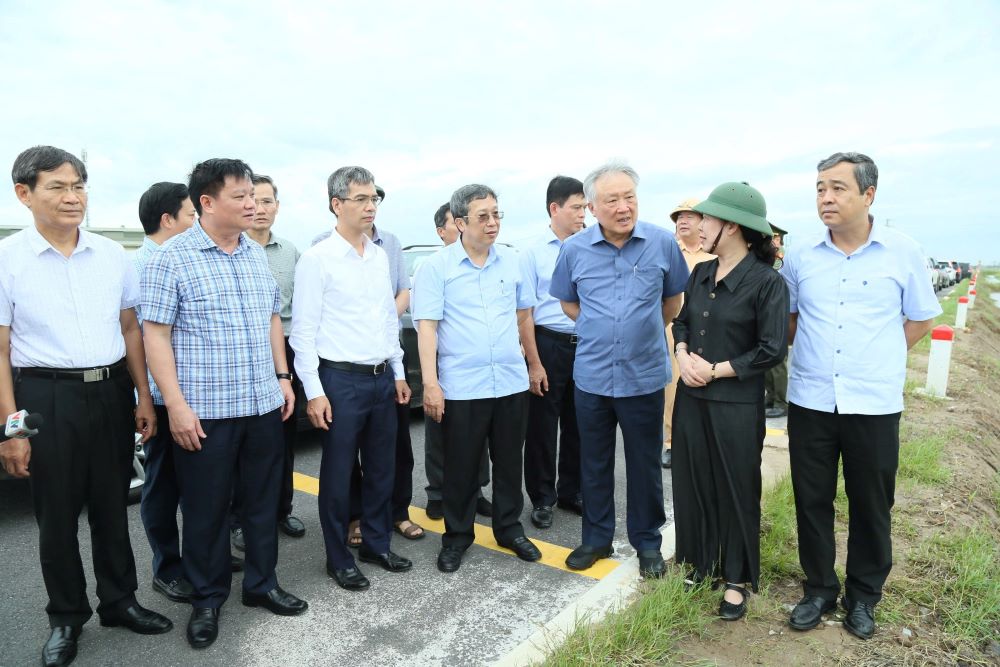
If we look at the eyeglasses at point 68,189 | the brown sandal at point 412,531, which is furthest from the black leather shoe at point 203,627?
the eyeglasses at point 68,189

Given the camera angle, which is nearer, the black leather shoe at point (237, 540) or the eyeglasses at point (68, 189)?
the eyeglasses at point (68, 189)

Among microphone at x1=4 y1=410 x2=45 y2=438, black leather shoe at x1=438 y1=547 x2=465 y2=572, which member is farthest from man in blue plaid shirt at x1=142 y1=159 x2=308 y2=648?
black leather shoe at x1=438 y1=547 x2=465 y2=572

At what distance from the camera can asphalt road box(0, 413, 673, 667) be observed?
108 inches

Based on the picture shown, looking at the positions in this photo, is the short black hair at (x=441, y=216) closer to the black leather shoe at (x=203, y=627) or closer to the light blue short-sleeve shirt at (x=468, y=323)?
the light blue short-sleeve shirt at (x=468, y=323)

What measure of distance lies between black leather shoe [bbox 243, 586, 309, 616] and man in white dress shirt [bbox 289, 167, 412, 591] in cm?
28

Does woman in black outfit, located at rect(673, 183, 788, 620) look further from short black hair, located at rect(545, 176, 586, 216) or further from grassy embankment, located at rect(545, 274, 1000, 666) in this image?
short black hair, located at rect(545, 176, 586, 216)

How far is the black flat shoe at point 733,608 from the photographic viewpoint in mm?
2920

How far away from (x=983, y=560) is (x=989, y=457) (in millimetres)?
3239

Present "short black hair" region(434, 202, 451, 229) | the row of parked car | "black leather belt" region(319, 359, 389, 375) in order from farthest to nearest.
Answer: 1. the row of parked car
2. "short black hair" region(434, 202, 451, 229)
3. "black leather belt" region(319, 359, 389, 375)

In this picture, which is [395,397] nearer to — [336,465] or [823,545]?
[336,465]

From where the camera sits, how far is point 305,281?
326 cm

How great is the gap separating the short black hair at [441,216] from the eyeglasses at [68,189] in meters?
3.28

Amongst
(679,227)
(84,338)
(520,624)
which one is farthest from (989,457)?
(84,338)

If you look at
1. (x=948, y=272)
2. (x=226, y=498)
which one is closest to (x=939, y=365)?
(x=226, y=498)
